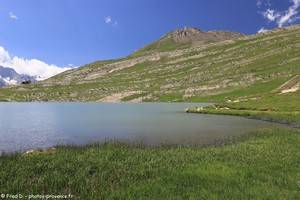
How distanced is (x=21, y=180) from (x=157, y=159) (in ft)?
38.0

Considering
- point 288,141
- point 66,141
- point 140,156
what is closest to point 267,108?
point 288,141

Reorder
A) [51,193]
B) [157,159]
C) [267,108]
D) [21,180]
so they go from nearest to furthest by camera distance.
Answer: [51,193] → [21,180] → [157,159] → [267,108]

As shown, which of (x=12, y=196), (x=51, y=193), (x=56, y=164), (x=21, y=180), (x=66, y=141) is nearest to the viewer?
(x=12, y=196)

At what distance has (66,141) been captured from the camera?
161 ft

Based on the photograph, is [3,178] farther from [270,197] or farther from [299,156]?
[299,156]

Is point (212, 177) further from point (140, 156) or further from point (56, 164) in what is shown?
point (56, 164)

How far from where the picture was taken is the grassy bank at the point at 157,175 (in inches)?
829

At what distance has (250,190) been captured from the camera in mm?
21547

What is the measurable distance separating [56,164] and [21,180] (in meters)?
4.59

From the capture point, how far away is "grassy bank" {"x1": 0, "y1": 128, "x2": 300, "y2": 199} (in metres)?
21.0

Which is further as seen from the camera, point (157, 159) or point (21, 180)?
point (157, 159)

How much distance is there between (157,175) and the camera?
25156 mm

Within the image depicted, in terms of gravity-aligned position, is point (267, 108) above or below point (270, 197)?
above

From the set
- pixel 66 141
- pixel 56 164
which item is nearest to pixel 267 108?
pixel 66 141
